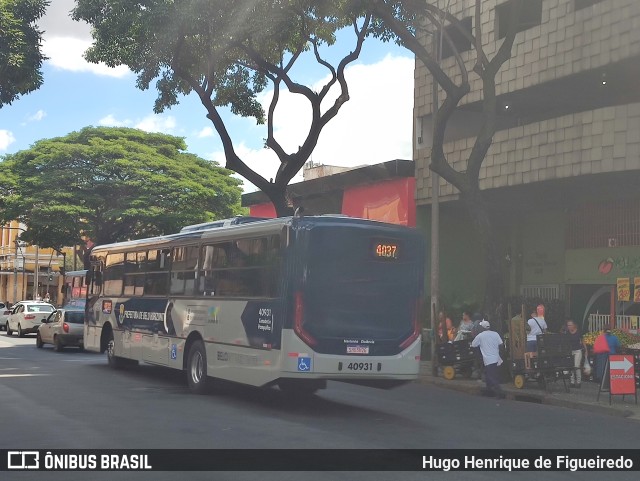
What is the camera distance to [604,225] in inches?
1035

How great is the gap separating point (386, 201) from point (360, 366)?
16474mm

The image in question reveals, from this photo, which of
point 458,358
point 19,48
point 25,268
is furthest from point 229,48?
point 25,268

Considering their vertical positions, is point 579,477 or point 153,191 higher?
point 153,191

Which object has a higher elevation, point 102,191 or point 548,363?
point 102,191

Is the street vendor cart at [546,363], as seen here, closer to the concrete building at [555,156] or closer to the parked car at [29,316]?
the concrete building at [555,156]

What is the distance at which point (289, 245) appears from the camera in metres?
14.1

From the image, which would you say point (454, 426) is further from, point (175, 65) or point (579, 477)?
point (175, 65)

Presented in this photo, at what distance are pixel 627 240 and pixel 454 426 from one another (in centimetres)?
1400

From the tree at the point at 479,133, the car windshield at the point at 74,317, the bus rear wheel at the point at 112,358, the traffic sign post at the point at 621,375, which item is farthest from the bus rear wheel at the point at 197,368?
the car windshield at the point at 74,317

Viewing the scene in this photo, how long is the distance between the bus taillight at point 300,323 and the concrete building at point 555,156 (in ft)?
36.4

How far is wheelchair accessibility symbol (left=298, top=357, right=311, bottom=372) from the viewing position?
13.9 m

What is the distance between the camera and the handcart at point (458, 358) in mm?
21241

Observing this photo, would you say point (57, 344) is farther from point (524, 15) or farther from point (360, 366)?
point (524, 15)

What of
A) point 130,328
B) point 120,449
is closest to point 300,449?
point 120,449
